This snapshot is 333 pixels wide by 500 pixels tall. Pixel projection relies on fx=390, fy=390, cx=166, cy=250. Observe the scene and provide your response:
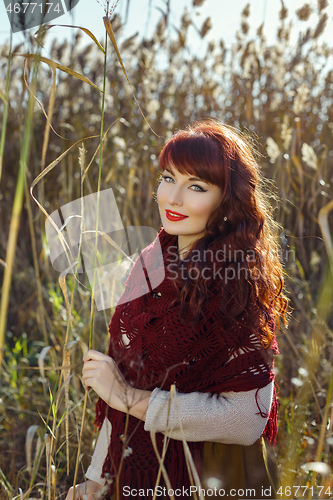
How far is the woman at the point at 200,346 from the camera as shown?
89cm

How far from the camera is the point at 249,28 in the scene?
2070 mm

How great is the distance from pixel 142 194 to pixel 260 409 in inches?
55.4

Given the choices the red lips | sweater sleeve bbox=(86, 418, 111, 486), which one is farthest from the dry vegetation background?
the red lips

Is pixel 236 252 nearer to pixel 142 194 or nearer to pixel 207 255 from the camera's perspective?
pixel 207 255

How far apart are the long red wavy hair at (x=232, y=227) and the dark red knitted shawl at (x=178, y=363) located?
Result: 0.11ft

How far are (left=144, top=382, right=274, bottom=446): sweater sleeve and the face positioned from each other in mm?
415

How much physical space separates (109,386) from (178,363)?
0.55ft

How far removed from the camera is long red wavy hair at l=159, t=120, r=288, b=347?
0.95 metres

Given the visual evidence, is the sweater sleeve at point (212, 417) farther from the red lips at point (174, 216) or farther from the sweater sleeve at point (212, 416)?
the red lips at point (174, 216)

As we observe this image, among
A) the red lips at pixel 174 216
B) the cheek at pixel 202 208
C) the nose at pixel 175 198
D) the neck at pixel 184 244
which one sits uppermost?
the nose at pixel 175 198

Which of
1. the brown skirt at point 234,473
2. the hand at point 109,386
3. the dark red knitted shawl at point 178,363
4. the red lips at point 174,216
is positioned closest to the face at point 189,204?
the red lips at point 174,216

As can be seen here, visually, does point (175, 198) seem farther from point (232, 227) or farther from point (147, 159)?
point (147, 159)

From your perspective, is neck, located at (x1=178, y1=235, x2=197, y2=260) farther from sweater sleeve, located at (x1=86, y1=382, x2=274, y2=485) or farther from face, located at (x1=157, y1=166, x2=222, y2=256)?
sweater sleeve, located at (x1=86, y1=382, x2=274, y2=485)

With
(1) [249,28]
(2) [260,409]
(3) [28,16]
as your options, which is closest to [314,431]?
(2) [260,409]
